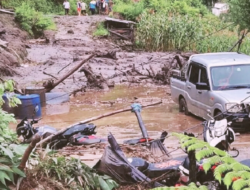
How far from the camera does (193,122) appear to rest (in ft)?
47.2

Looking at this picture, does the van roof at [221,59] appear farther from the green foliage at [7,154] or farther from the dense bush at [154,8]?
the dense bush at [154,8]

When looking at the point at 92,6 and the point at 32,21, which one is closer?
the point at 32,21

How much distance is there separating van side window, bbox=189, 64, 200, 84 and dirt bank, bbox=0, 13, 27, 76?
11382 millimetres

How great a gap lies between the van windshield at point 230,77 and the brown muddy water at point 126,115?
136 centimetres

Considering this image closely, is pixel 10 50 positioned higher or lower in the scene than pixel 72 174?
lower

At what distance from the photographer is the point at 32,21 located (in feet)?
123

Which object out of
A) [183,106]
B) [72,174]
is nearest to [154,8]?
[183,106]

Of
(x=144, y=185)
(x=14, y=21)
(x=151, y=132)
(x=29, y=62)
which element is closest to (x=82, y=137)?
(x=144, y=185)

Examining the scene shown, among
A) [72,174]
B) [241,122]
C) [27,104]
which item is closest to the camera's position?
[72,174]

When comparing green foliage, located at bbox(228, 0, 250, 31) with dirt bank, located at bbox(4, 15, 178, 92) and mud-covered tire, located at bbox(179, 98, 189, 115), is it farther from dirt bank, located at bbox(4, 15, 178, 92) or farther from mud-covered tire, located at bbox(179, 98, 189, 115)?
mud-covered tire, located at bbox(179, 98, 189, 115)

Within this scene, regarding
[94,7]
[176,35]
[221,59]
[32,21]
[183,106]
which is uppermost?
[94,7]

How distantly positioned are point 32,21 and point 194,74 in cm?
2514

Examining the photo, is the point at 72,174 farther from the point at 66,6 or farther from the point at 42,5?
the point at 42,5

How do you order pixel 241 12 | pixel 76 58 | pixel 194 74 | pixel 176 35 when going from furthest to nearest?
pixel 176 35, pixel 76 58, pixel 241 12, pixel 194 74
